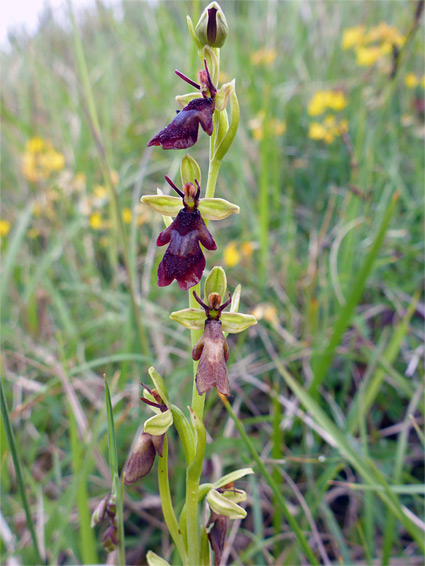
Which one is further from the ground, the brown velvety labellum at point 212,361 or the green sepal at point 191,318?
the green sepal at point 191,318

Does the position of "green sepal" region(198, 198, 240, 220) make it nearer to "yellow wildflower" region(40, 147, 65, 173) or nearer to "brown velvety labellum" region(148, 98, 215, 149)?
"brown velvety labellum" region(148, 98, 215, 149)

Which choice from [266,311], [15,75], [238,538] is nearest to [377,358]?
[266,311]

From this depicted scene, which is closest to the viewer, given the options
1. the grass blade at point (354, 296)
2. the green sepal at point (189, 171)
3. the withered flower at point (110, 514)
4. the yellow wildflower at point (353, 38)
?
the withered flower at point (110, 514)

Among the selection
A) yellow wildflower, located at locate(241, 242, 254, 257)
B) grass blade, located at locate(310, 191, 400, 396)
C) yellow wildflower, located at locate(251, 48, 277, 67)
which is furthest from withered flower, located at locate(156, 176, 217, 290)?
yellow wildflower, located at locate(251, 48, 277, 67)

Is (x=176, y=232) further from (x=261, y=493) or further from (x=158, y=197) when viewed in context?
(x=261, y=493)

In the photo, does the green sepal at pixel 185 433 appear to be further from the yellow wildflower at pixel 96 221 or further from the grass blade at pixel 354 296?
the yellow wildflower at pixel 96 221

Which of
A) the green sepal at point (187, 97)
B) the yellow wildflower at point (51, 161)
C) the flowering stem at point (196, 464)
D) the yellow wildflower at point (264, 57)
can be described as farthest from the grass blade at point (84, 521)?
the yellow wildflower at point (264, 57)

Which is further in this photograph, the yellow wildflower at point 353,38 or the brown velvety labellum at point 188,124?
the yellow wildflower at point 353,38
